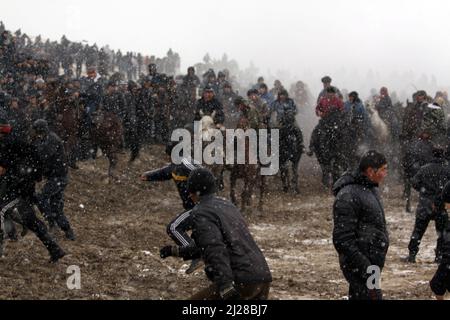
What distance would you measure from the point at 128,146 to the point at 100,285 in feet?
31.8

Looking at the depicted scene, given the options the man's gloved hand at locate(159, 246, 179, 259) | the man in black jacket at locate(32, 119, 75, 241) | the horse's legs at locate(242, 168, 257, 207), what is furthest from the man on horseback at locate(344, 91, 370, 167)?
the man's gloved hand at locate(159, 246, 179, 259)

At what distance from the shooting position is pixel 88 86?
610 inches

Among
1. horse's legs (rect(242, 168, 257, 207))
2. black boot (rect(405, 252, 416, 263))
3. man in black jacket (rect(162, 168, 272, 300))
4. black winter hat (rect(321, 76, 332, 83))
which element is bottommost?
black boot (rect(405, 252, 416, 263))

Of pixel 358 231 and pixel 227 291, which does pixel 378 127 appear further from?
pixel 227 291

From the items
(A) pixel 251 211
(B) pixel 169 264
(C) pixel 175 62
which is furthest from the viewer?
(C) pixel 175 62

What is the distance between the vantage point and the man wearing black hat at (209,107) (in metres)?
14.3

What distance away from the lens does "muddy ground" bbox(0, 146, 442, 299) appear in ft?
26.4

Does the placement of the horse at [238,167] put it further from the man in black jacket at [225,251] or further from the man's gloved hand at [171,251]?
the man in black jacket at [225,251]

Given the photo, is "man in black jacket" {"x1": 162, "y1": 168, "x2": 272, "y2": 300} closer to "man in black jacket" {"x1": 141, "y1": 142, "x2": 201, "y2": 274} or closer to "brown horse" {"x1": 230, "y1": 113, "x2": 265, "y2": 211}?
"man in black jacket" {"x1": 141, "y1": 142, "x2": 201, "y2": 274}

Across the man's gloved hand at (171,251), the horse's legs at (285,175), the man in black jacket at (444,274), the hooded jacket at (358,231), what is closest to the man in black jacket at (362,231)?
the hooded jacket at (358,231)

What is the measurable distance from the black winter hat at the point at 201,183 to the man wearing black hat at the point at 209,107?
9.15 meters
